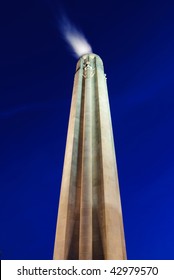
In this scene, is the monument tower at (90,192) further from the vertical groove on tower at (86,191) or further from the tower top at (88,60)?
the tower top at (88,60)

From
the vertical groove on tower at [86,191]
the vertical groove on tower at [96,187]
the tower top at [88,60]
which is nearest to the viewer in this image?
the vertical groove on tower at [86,191]

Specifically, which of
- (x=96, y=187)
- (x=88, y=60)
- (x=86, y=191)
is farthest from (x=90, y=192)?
(x=88, y=60)

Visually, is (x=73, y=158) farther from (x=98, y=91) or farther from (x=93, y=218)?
(x=98, y=91)

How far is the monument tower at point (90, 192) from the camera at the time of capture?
1009cm

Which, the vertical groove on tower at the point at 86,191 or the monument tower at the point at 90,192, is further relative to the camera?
the monument tower at the point at 90,192

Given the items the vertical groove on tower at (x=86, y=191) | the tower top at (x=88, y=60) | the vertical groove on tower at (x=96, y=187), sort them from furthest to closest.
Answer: the tower top at (x=88, y=60)
the vertical groove on tower at (x=96, y=187)
the vertical groove on tower at (x=86, y=191)

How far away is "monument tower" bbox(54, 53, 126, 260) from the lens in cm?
1009

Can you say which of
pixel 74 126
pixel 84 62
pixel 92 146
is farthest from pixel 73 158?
pixel 84 62

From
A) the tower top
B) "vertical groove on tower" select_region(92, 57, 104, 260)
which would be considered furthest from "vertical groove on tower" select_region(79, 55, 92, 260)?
the tower top

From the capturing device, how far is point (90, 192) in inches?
453

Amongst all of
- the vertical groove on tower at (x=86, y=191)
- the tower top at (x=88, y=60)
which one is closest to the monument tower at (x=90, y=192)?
the vertical groove on tower at (x=86, y=191)

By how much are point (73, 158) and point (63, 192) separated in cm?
192

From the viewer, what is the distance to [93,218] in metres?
10.9

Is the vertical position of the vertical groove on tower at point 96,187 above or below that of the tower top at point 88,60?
below
